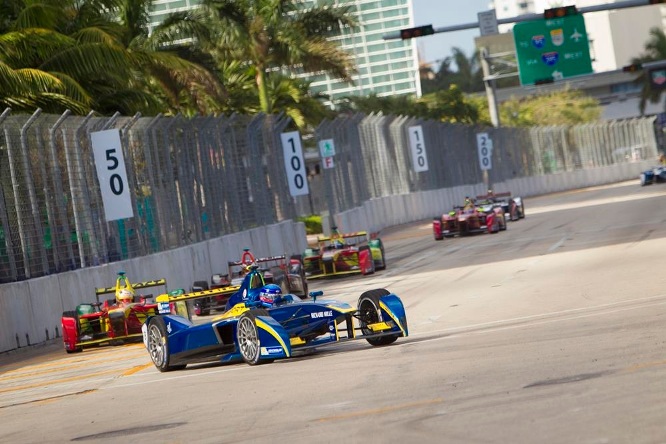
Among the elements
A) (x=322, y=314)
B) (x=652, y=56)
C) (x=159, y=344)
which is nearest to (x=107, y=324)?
(x=159, y=344)

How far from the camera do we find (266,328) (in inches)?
522

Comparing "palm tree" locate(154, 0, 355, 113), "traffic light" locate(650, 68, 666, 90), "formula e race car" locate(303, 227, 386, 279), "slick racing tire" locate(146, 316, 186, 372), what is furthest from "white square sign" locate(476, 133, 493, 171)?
"slick racing tire" locate(146, 316, 186, 372)

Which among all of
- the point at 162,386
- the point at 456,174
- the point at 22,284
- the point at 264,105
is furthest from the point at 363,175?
the point at 162,386

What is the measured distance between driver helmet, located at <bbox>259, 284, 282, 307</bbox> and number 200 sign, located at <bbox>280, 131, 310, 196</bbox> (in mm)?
21746

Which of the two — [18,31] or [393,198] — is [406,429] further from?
[393,198]

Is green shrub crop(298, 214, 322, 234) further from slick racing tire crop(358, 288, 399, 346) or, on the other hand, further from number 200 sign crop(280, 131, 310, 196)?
slick racing tire crop(358, 288, 399, 346)

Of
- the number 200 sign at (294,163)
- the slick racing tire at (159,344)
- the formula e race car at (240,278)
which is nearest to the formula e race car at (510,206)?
the number 200 sign at (294,163)

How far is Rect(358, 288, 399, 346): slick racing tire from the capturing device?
14047mm

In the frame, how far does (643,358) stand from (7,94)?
1933 cm

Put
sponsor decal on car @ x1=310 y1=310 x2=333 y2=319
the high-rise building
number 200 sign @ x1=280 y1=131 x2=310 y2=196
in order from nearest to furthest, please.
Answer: sponsor decal on car @ x1=310 y1=310 x2=333 y2=319
number 200 sign @ x1=280 y1=131 x2=310 y2=196
the high-rise building

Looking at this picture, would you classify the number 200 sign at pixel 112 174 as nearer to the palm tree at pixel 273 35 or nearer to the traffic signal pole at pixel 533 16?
the traffic signal pole at pixel 533 16

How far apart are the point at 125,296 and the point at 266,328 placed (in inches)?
253

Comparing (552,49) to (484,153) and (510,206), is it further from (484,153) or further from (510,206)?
(484,153)

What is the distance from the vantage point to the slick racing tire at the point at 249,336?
13.4m
